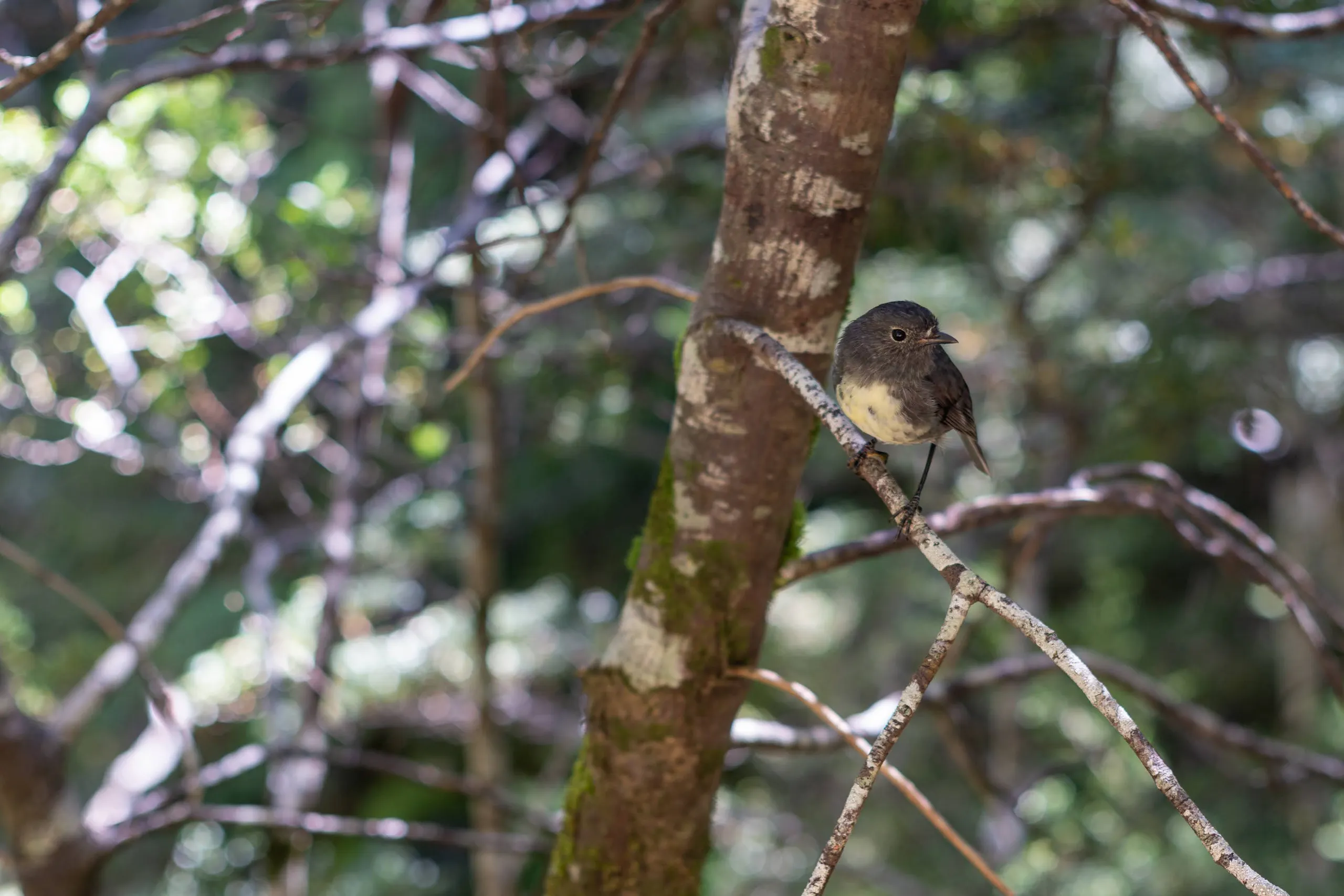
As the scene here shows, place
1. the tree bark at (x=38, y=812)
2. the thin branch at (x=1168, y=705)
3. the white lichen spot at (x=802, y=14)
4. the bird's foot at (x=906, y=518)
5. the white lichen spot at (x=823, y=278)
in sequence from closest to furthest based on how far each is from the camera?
the bird's foot at (x=906, y=518) < the white lichen spot at (x=802, y=14) < the white lichen spot at (x=823, y=278) < the thin branch at (x=1168, y=705) < the tree bark at (x=38, y=812)

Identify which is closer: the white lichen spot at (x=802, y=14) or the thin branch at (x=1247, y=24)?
the white lichen spot at (x=802, y=14)

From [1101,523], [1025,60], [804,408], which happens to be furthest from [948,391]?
[1101,523]

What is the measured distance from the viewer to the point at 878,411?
183 cm

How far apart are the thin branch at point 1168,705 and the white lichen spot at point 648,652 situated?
83 cm

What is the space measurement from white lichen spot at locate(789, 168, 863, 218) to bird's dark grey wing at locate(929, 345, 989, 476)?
44cm

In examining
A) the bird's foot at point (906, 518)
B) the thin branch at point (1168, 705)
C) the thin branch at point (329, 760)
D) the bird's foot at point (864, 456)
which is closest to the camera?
the bird's foot at point (906, 518)

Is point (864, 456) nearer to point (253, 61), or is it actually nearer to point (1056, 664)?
point (1056, 664)

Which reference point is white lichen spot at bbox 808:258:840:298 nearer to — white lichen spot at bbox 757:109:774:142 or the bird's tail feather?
white lichen spot at bbox 757:109:774:142

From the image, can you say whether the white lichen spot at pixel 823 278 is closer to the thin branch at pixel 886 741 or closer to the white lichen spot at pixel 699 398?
the white lichen spot at pixel 699 398

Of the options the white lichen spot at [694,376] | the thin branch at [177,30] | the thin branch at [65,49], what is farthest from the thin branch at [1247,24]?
the thin branch at [65,49]

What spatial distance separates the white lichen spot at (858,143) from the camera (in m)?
1.55

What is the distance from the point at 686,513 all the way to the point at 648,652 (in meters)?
0.24

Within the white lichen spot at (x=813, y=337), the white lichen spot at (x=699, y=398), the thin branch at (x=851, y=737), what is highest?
the white lichen spot at (x=813, y=337)

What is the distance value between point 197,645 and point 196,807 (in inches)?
193
